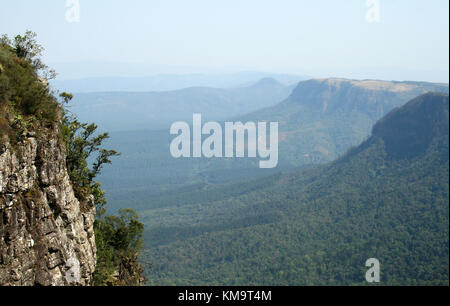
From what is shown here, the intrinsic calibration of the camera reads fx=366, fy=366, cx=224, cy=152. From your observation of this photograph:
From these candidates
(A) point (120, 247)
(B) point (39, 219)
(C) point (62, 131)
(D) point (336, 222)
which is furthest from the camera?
(D) point (336, 222)

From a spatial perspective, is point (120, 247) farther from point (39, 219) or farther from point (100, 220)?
point (39, 219)

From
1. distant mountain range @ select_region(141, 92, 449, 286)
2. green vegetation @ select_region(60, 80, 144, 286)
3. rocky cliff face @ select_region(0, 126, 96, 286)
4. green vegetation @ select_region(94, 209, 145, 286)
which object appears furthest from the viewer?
distant mountain range @ select_region(141, 92, 449, 286)

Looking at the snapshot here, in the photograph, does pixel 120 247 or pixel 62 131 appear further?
pixel 120 247

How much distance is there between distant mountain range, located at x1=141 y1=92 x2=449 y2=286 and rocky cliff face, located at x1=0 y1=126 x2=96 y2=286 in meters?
54.6

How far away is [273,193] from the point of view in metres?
118

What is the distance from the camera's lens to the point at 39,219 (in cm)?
1209

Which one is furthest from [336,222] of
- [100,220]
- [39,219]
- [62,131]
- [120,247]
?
[39,219]

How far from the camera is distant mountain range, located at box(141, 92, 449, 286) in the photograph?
65.4 m

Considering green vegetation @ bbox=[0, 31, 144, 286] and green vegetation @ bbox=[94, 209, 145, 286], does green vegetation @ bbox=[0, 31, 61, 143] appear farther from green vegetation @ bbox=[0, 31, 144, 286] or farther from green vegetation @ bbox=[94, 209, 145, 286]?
green vegetation @ bbox=[94, 209, 145, 286]

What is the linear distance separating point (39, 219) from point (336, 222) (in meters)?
80.6

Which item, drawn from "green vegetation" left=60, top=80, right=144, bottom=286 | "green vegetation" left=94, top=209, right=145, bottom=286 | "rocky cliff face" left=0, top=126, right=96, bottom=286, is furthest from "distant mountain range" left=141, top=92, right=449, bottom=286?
"rocky cliff face" left=0, top=126, right=96, bottom=286
